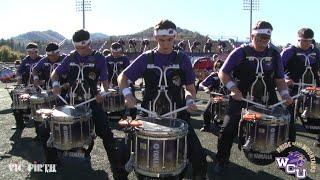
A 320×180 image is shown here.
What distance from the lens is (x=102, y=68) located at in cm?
753

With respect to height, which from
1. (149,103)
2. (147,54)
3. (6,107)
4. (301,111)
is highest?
(147,54)

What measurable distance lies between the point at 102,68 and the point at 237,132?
238 cm

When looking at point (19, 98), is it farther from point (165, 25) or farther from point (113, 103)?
point (165, 25)

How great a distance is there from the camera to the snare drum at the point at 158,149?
4957mm

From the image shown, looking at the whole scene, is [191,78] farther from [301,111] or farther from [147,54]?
[301,111]

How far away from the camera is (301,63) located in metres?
8.96

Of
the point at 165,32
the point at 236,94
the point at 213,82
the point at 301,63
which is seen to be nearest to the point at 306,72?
the point at 301,63

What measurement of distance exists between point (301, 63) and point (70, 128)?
478 centimetres

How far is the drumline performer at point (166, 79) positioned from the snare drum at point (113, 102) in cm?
511

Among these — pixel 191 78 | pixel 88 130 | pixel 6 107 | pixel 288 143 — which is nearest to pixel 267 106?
pixel 288 143

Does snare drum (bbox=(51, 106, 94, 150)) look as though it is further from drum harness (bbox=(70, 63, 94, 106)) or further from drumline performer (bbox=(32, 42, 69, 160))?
drumline performer (bbox=(32, 42, 69, 160))

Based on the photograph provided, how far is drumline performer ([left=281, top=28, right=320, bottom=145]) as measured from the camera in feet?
29.0

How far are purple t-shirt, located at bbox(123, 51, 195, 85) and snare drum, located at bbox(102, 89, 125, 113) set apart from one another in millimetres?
5128

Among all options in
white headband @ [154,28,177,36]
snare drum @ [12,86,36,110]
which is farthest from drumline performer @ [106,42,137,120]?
white headband @ [154,28,177,36]
